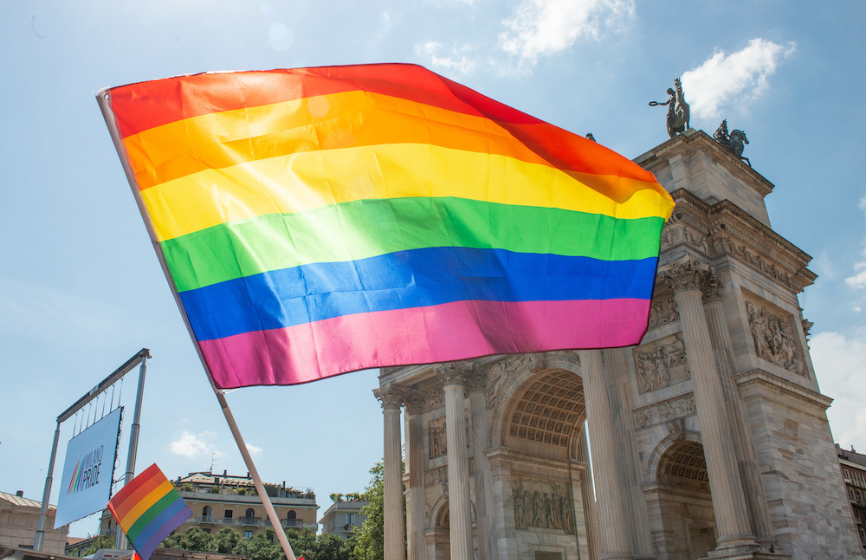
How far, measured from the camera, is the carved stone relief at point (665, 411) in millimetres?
24828

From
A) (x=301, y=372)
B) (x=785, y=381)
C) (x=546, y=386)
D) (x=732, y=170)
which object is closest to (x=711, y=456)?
(x=785, y=381)

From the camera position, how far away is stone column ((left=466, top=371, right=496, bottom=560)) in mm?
30141

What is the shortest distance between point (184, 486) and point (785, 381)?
259ft

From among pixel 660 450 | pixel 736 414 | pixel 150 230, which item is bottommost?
pixel 150 230

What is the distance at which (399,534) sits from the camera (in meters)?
32.8

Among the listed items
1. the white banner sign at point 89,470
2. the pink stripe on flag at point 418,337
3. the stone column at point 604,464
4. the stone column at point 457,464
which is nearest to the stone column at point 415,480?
the stone column at point 457,464

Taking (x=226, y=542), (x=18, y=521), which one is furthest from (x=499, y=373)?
(x=226, y=542)

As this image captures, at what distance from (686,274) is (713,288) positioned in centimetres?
164

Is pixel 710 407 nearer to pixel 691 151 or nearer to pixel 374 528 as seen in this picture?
pixel 691 151

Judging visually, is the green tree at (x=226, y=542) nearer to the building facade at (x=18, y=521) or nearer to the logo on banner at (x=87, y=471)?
the building facade at (x=18, y=521)

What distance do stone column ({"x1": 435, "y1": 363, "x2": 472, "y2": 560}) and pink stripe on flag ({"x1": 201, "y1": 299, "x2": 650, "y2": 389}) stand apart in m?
23.3

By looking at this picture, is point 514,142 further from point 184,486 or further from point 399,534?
point 184,486

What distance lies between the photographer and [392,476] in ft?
112

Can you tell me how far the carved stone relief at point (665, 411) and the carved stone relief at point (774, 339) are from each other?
3.37 metres
